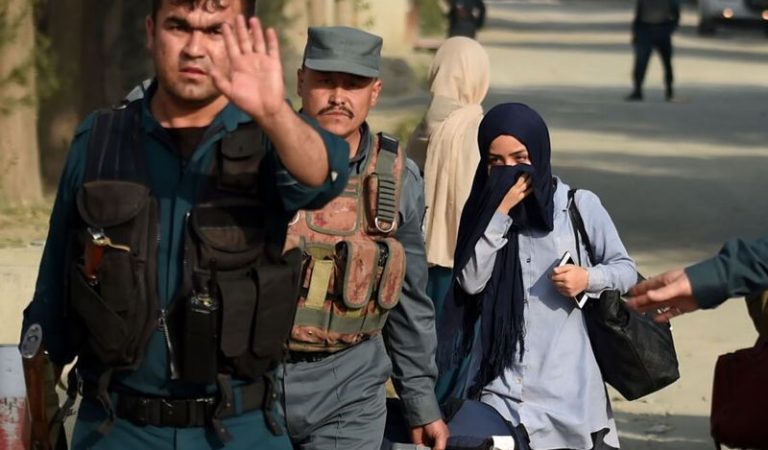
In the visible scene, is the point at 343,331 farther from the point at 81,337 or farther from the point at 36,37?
the point at 36,37

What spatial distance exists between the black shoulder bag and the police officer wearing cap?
0.64 m

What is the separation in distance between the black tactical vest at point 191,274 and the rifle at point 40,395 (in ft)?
0.67

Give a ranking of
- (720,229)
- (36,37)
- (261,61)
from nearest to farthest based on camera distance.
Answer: (261,61)
(36,37)
(720,229)

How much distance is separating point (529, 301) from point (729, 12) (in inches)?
1495

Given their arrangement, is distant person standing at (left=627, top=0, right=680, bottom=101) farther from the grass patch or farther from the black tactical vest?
the black tactical vest

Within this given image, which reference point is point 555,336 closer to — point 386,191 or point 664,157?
point 386,191

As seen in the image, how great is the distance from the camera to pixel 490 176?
17.5 ft

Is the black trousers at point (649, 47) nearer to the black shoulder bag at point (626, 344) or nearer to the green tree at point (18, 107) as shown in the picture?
the green tree at point (18, 107)

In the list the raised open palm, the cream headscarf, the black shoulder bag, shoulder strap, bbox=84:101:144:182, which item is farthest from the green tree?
the raised open palm

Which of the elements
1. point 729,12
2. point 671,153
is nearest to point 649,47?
point 671,153

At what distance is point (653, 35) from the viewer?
25.8 metres

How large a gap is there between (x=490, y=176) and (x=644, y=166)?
12357mm

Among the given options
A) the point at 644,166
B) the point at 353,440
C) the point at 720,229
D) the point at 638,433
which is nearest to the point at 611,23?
the point at 644,166

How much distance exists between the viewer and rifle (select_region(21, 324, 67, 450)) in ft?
12.1
